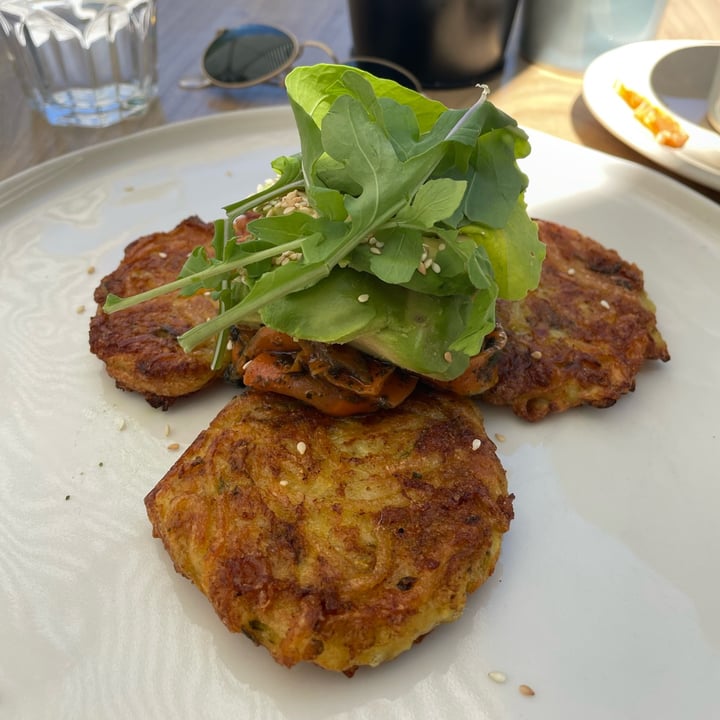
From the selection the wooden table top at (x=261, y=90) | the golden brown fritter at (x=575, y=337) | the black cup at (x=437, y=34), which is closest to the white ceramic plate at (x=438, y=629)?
the golden brown fritter at (x=575, y=337)

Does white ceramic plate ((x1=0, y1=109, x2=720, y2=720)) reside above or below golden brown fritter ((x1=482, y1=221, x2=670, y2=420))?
below

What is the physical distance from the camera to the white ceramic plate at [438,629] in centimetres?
164

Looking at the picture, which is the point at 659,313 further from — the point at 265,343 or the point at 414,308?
the point at 265,343

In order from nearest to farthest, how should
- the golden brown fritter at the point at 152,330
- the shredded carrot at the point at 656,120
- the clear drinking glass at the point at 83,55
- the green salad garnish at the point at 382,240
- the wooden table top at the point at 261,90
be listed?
the green salad garnish at the point at 382,240 < the golden brown fritter at the point at 152,330 < the shredded carrot at the point at 656,120 < the clear drinking glass at the point at 83,55 < the wooden table top at the point at 261,90

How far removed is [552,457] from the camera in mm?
2205

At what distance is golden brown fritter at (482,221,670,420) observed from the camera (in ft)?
7.46

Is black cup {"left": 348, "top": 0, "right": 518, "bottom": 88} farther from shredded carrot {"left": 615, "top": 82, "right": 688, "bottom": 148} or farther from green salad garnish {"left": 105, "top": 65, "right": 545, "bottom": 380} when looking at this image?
green salad garnish {"left": 105, "top": 65, "right": 545, "bottom": 380}

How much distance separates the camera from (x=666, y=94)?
12.2ft

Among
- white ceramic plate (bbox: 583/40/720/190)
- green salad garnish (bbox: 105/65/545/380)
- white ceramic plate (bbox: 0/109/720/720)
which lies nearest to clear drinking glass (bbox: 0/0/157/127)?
white ceramic plate (bbox: 0/109/720/720)

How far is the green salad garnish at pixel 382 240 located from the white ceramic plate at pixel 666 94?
1.27 m

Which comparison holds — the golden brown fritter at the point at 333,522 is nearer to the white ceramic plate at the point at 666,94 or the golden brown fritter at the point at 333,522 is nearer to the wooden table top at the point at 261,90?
the white ceramic plate at the point at 666,94

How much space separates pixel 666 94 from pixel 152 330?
292 cm

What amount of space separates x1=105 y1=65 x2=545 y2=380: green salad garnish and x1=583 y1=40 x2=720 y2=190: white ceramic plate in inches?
50.1

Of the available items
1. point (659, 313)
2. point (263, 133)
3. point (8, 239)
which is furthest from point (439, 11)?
point (8, 239)
